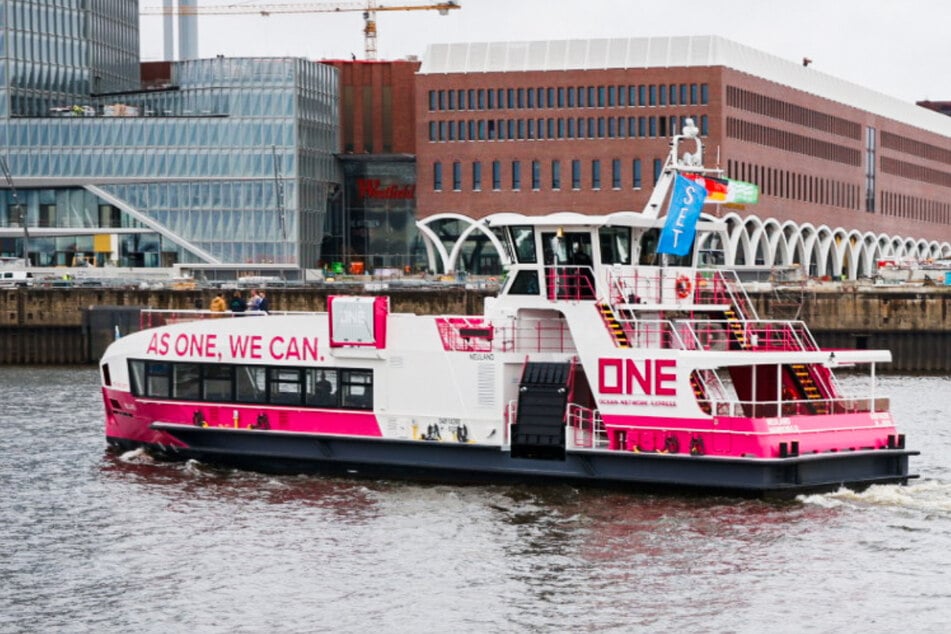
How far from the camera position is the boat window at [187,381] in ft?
141

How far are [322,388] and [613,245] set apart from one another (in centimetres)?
697

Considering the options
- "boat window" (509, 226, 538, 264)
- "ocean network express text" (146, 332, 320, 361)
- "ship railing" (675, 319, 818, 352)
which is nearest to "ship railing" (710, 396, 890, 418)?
"ship railing" (675, 319, 818, 352)

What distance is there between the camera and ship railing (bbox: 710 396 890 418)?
37312mm

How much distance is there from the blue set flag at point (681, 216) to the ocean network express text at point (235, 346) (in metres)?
7.90

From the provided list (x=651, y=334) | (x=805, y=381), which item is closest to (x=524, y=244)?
(x=651, y=334)

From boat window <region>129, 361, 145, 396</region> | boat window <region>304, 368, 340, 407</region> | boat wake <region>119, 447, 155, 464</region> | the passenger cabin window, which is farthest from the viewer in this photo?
boat wake <region>119, 447, 155, 464</region>

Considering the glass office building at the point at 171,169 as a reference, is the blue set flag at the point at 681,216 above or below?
below

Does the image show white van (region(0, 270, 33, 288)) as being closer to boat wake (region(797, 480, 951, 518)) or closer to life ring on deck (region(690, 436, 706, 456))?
life ring on deck (region(690, 436, 706, 456))

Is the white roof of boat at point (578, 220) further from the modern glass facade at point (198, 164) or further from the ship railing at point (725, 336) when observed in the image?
the modern glass facade at point (198, 164)

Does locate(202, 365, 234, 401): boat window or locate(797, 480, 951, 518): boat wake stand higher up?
locate(202, 365, 234, 401): boat window

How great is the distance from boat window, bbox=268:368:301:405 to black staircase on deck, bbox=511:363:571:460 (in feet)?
17.5

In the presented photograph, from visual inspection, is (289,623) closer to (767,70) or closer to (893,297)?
(893,297)

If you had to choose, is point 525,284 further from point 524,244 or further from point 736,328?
point 736,328

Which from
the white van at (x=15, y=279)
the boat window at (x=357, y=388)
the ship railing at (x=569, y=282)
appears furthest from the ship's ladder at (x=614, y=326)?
the white van at (x=15, y=279)
